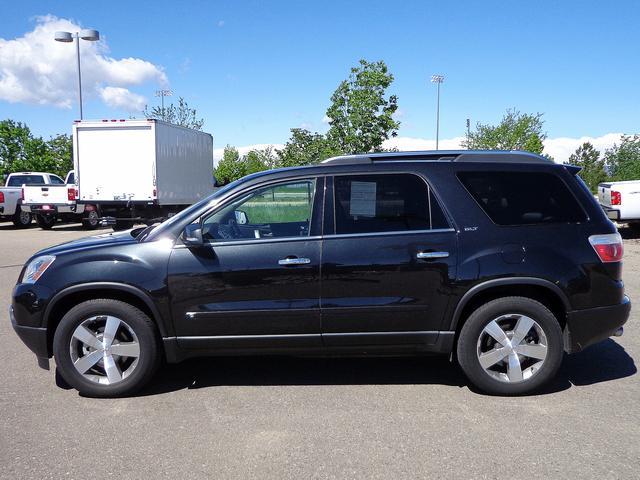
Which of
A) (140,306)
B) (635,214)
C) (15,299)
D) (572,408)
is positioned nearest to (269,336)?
(140,306)

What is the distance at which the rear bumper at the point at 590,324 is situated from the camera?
4.20 m

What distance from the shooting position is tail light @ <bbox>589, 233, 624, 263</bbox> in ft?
13.8

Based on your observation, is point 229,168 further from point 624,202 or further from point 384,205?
point 384,205

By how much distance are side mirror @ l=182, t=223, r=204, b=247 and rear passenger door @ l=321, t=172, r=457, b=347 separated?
91 cm

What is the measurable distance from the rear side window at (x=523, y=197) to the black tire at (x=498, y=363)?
632 mm

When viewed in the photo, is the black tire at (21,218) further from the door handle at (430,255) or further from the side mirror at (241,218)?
the door handle at (430,255)

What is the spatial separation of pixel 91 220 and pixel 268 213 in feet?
49.1

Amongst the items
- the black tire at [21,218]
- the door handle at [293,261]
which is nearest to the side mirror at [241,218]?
the door handle at [293,261]

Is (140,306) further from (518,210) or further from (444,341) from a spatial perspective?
(518,210)

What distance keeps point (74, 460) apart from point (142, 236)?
1.68 meters

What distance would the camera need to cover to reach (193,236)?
4.07 m

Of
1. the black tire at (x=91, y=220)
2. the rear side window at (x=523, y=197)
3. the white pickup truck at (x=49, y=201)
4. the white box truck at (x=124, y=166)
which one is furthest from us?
the white pickup truck at (x=49, y=201)

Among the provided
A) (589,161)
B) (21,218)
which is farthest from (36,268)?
(589,161)

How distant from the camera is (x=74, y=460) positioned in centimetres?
332
